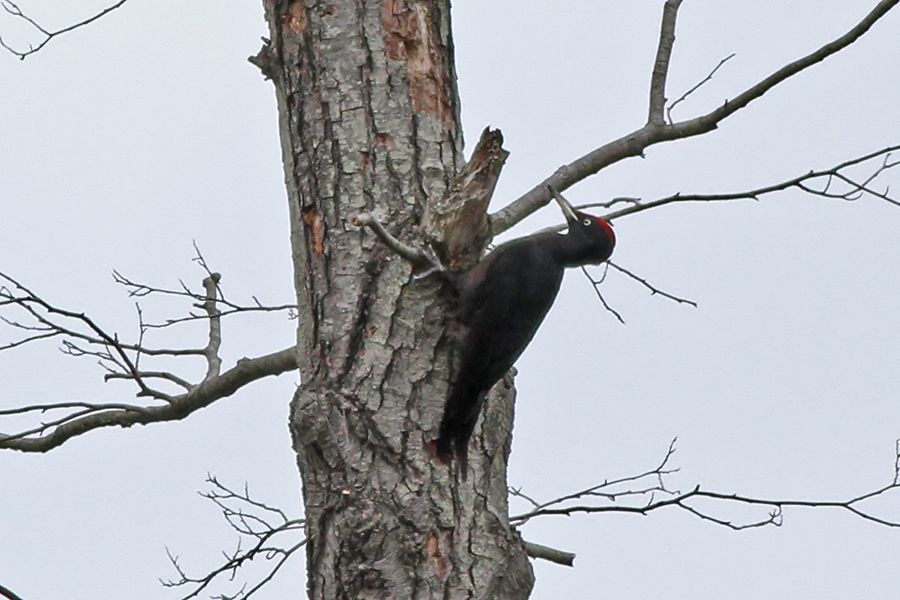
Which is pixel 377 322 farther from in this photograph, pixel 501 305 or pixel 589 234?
pixel 589 234

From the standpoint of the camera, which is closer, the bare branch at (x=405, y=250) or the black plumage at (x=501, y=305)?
the bare branch at (x=405, y=250)

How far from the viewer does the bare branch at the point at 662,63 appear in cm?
372

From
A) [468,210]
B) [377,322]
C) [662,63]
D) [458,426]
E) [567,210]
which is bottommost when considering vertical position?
[458,426]

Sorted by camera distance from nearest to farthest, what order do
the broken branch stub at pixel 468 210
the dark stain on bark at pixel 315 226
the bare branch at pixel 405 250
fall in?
the bare branch at pixel 405 250 → the broken branch stub at pixel 468 210 → the dark stain on bark at pixel 315 226

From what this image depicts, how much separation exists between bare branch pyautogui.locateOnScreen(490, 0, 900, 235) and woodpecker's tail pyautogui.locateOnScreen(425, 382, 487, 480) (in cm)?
53

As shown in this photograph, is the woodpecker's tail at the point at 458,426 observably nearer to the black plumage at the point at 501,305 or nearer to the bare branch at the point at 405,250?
the black plumage at the point at 501,305

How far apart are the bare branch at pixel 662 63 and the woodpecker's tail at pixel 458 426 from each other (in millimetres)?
1186

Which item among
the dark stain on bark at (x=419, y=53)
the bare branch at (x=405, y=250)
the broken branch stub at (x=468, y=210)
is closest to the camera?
the bare branch at (x=405, y=250)

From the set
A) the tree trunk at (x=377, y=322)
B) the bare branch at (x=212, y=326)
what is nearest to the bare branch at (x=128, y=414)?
the bare branch at (x=212, y=326)

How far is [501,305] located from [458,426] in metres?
0.46

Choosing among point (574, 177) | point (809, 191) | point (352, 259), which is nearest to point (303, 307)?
point (352, 259)

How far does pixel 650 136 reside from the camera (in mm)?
3650

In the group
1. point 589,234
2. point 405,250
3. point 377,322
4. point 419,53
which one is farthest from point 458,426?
point 589,234

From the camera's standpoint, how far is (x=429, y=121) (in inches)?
125
